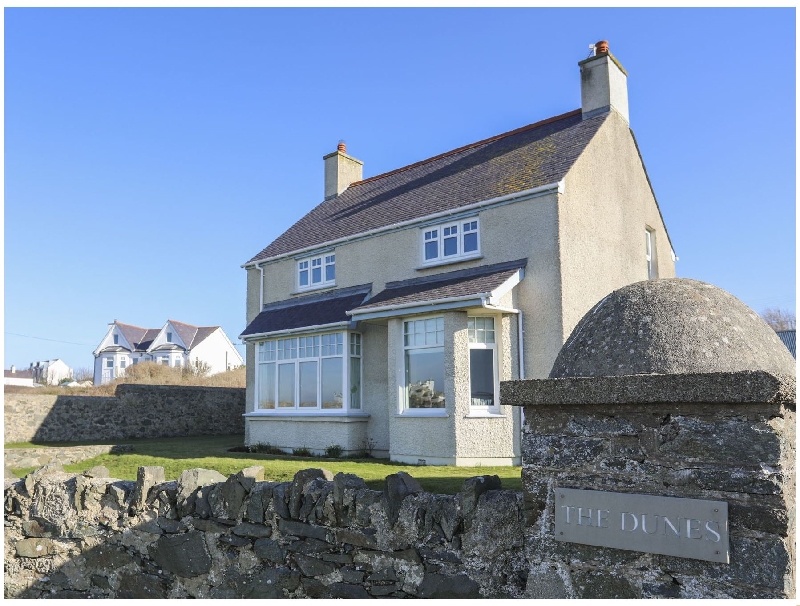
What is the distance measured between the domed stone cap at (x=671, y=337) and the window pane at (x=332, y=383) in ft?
36.5

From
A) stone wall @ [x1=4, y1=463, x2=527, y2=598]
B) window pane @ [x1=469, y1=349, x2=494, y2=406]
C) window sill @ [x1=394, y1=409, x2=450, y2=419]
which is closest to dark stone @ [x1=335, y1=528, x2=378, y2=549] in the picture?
stone wall @ [x1=4, y1=463, x2=527, y2=598]

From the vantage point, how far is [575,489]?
3.84m

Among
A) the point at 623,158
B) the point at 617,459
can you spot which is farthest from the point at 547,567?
the point at 623,158

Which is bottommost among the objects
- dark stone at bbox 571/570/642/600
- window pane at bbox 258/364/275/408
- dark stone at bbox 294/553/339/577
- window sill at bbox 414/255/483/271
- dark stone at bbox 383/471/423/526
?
dark stone at bbox 294/553/339/577

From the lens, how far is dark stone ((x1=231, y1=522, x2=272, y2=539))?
6.17 meters

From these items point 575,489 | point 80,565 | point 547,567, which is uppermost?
point 575,489

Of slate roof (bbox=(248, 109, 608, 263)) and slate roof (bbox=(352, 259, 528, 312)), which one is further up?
slate roof (bbox=(248, 109, 608, 263))

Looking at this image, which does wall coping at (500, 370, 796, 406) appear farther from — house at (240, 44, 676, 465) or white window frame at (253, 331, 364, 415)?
white window frame at (253, 331, 364, 415)

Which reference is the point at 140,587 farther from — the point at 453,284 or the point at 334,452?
the point at 453,284

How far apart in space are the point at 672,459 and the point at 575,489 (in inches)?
23.0

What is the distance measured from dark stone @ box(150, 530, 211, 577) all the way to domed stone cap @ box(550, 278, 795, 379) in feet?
13.9

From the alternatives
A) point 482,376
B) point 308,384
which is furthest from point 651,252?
point 308,384

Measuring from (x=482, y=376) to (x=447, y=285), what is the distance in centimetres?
203

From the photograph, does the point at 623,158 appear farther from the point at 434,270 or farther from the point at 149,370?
the point at 149,370
